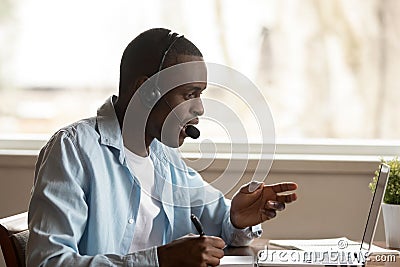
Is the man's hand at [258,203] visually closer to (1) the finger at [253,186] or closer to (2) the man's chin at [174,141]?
(1) the finger at [253,186]

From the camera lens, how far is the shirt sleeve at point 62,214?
1.47 metres

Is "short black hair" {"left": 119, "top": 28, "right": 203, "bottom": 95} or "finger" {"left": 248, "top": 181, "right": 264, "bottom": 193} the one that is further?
"finger" {"left": 248, "top": 181, "right": 264, "bottom": 193}

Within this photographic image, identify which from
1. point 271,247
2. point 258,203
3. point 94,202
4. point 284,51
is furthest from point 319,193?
point 94,202

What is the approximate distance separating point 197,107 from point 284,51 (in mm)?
1346

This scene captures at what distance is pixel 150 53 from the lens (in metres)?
1.69

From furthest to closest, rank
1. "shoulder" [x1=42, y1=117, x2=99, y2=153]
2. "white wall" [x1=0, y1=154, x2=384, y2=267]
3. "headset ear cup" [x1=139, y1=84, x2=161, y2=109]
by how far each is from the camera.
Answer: "white wall" [x1=0, y1=154, x2=384, y2=267] → "headset ear cup" [x1=139, y1=84, x2=161, y2=109] → "shoulder" [x1=42, y1=117, x2=99, y2=153]

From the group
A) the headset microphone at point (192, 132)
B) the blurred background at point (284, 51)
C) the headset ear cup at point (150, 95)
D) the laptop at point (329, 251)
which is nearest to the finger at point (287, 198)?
the laptop at point (329, 251)

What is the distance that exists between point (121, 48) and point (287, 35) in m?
0.63

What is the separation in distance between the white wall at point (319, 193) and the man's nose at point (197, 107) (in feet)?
3.71

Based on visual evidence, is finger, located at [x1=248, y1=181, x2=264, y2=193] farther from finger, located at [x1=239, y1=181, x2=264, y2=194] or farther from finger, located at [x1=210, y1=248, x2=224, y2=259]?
finger, located at [x1=210, y1=248, x2=224, y2=259]

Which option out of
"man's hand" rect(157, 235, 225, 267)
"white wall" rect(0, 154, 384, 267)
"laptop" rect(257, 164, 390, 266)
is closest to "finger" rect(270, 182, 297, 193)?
"laptop" rect(257, 164, 390, 266)

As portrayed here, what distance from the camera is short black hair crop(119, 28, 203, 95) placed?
1680 mm

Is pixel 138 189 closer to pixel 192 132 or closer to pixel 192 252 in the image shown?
pixel 192 132

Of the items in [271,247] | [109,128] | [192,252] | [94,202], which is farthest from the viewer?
[271,247]
